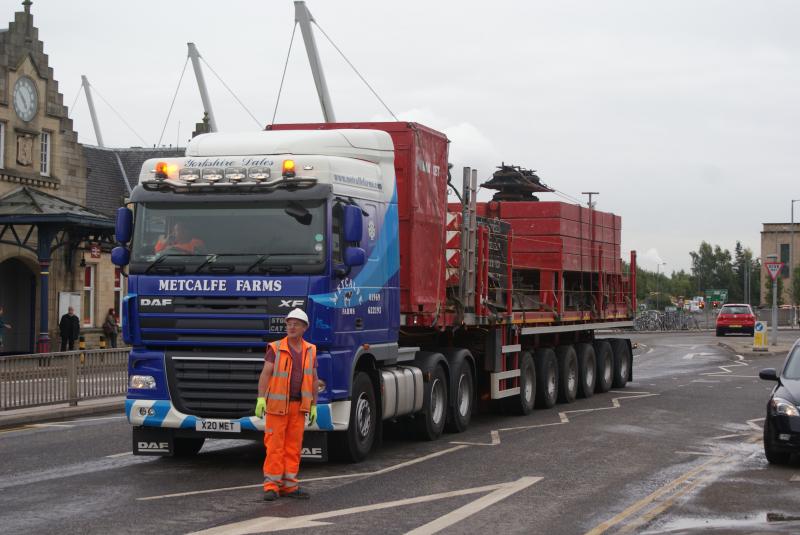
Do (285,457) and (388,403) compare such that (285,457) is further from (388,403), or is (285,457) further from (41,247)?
(41,247)

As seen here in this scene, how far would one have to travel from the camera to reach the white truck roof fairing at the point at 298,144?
1325 cm

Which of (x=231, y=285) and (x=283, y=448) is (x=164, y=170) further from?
(x=283, y=448)

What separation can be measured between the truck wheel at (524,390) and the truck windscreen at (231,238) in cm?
779

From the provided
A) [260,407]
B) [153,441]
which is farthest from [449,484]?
[153,441]

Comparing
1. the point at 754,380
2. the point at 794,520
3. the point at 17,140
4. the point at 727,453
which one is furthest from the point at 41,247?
the point at 794,520

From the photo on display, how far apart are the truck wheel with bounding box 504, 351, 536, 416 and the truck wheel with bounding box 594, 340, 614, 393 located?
14.4 feet

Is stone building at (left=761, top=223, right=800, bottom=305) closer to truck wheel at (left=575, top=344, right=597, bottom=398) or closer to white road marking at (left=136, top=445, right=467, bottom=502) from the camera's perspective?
truck wheel at (left=575, top=344, right=597, bottom=398)

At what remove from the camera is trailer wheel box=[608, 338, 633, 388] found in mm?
25266

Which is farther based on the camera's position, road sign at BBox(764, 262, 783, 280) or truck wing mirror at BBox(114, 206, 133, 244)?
road sign at BBox(764, 262, 783, 280)

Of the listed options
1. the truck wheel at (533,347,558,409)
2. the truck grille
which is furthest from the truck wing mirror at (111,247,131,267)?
the truck wheel at (533,347,558,409)

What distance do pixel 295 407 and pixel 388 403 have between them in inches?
121

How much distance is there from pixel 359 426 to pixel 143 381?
7.84ft

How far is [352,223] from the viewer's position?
39.9 ft

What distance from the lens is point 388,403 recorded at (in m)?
13.6
